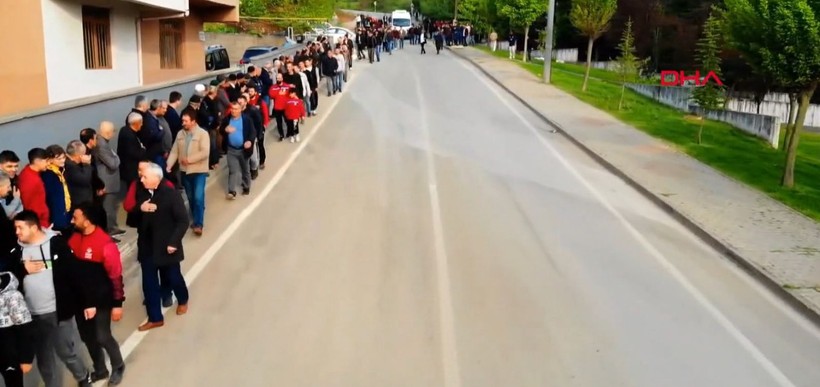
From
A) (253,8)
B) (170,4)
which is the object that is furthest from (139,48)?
(253,8)

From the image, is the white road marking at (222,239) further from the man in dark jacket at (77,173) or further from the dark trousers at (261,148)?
the man in dark jacket at (77,173)

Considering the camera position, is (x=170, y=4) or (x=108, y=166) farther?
(x=170, y=4)

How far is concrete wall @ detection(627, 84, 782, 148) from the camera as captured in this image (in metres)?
25.3

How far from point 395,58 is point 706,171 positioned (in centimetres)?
2891

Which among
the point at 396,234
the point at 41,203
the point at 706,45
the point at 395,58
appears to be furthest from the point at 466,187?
the point at 395,58

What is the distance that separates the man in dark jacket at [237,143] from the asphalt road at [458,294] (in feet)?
1.23

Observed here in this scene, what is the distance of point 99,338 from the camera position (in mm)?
6516

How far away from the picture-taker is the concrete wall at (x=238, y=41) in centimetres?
4782

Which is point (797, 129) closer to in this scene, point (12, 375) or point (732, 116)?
point (732, 116)

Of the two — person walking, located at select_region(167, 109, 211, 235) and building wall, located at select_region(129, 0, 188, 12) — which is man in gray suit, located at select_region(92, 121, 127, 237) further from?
building wall, located at select_region(129, 0, 188, 12)

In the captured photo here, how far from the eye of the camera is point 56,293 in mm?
6059

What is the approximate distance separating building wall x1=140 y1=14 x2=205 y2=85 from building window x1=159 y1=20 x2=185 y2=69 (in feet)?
0.61

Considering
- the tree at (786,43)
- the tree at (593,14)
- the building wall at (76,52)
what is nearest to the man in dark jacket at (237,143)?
the building wall at (76,52)

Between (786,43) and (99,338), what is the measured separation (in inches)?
506
